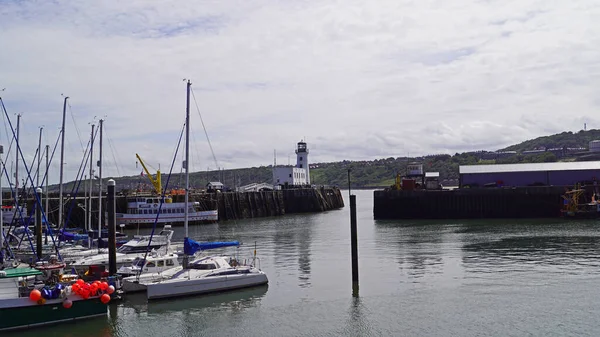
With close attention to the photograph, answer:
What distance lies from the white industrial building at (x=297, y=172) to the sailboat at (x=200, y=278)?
320ft

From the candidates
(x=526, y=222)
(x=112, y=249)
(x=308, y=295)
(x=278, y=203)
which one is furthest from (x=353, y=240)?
(x=278, y=203)

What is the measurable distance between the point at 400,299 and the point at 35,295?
1762 centimetres

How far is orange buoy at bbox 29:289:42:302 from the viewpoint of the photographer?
2634 centimetres

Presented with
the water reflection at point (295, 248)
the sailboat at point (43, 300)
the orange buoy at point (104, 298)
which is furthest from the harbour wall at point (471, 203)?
the orange buoy at point (104, 298)

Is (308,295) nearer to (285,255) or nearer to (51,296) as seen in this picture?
(51,296)

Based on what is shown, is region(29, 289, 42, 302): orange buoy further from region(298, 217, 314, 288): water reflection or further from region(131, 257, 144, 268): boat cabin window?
region(298, 217, 314, 288): water reflection

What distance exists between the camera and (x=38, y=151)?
2271 inches

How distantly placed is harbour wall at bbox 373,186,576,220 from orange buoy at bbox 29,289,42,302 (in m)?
64.2

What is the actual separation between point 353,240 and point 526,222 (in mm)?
48624

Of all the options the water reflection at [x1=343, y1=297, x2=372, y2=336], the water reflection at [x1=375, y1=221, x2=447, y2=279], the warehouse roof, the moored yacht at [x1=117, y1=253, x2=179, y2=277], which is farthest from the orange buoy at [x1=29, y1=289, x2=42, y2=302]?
the warehouse roof

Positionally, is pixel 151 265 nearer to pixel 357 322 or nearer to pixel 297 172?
pixel 357 322

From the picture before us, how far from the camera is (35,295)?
2638cm

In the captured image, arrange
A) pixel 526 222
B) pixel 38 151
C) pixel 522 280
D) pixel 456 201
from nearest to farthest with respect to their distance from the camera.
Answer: pixel 522 280 → pixel 38 151 → pixel 526 222 → pixel 456 201

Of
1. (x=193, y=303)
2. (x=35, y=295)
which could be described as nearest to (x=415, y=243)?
(x=193, y=303)
